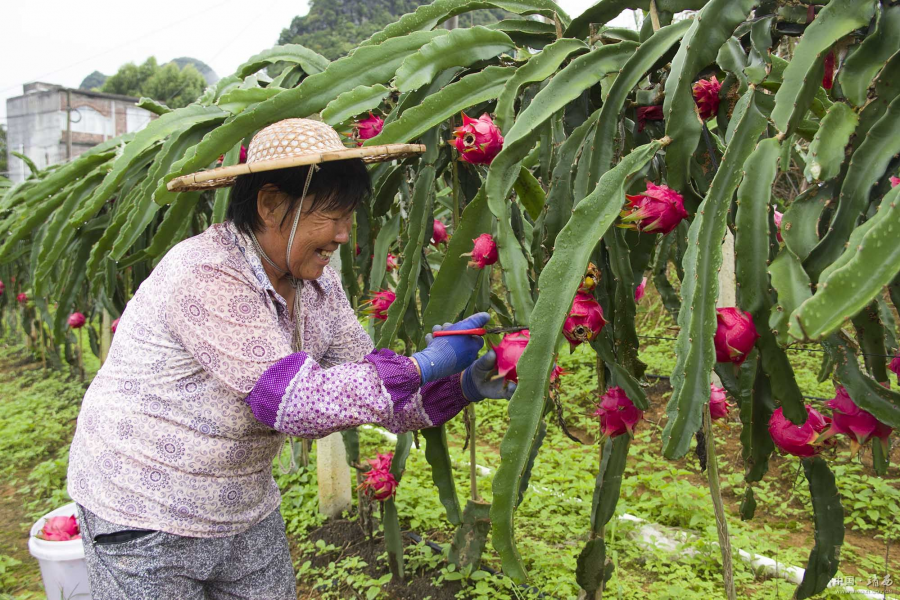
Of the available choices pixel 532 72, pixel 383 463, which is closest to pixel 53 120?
pixel 383 463

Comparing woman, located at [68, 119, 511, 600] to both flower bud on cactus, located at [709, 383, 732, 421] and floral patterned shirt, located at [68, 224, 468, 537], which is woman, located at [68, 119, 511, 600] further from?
flower bud on cactus, located at [709, 383, 732, 421]

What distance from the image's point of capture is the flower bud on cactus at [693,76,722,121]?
4.04 ft

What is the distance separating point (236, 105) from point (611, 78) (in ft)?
3.17

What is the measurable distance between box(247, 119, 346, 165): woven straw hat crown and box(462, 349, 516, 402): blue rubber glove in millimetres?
523

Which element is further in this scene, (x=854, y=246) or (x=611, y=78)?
(x=611, y=78)

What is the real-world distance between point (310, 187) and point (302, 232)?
10 cm

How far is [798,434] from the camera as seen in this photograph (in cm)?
A: 112

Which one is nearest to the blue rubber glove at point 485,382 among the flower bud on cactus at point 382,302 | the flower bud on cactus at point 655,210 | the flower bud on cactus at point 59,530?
the flower bud on cactus at point 655,210

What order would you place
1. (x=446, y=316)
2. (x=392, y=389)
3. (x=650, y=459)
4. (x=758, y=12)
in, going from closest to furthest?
(x=758, y=12) → (x=392, y=389) → (x=446, y=316) → (x=650, y=459)

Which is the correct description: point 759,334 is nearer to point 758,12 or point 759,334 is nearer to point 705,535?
point 758,12

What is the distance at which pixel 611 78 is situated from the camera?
1.24 meters

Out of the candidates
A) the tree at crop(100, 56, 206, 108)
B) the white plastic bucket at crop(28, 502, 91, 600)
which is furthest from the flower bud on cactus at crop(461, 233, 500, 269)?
the tree at crop(100, 56, 206, 108)

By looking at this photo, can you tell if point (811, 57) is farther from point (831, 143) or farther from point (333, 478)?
point (333, 478)

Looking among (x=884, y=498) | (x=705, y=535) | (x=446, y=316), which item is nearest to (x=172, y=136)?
(x=446, y=316)
